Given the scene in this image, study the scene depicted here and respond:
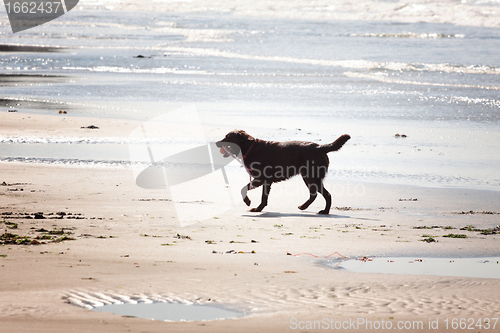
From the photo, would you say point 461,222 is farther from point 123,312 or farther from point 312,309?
point 123,312

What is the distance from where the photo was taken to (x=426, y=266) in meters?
6.07

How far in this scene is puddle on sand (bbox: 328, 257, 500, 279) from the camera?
584 cm

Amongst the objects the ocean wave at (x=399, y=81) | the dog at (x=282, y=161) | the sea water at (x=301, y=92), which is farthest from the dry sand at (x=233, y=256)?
the ocean wave at (x=399, y=81)

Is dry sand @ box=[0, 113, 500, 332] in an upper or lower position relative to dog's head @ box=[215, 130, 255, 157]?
lower

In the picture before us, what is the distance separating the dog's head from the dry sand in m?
1.01

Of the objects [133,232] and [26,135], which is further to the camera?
[26,135]

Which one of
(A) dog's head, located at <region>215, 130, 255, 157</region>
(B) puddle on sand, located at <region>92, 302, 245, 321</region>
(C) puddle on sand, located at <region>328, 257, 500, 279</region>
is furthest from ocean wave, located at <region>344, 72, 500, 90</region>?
(B) puddle on sand, located at <region>92, 302, 245, 321</region>

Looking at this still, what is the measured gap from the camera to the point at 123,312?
4.44 m

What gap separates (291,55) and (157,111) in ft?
67.9

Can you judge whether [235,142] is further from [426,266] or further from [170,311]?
[170,311]

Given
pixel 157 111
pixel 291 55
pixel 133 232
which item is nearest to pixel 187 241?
pixel 133 232

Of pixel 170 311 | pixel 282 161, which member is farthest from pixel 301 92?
pixel 170 311

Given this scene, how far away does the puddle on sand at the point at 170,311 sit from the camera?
4.39 m

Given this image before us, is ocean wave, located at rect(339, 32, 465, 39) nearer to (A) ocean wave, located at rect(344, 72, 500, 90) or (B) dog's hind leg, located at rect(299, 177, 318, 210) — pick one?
(A) ocean wave, located at rect(344, 72, 500, 90)
